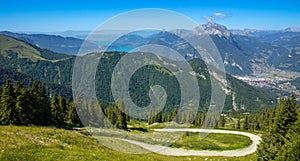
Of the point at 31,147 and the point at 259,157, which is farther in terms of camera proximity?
the point at 259,157

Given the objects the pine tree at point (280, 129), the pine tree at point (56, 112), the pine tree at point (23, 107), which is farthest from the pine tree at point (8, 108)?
the pine tree at point (280, 129)

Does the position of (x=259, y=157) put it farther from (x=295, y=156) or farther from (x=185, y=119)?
(x=185, y=119)

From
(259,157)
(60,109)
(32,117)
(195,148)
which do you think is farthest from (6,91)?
(259,157)

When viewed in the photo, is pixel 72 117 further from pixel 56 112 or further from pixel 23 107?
pixel 23 107

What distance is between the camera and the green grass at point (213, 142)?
247 ft

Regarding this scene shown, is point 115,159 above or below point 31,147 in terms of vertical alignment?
below

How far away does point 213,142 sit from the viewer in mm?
86250

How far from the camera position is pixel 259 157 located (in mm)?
48062

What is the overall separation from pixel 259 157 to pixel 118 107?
5589 cm

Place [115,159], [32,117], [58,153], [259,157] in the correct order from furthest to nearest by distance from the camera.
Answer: [32,117] → [259,157] → [115,159] → [58,153]

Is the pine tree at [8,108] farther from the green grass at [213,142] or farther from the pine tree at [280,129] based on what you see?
the pine tree at [280,129]

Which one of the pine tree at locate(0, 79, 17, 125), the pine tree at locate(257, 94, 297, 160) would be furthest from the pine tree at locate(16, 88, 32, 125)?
the pine tree at locate(257, 94, 297, 160)

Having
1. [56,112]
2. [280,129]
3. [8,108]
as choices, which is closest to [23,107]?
[8,108]

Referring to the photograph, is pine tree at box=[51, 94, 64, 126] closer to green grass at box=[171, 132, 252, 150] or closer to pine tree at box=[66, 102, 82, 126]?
pine tree at box=[66, 102, 82, 126]
